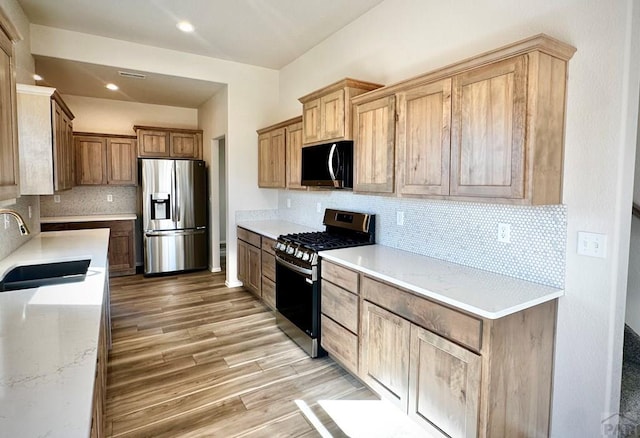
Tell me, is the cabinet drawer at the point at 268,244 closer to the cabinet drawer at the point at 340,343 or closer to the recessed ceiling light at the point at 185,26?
the cabinet drawer at the point at 340,343

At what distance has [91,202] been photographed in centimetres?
598

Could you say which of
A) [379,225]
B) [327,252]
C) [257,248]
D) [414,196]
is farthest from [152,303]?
[414,196]

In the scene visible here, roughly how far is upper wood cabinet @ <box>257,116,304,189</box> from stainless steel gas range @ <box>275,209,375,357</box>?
75 centimetres

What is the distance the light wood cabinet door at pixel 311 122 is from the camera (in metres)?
3.29

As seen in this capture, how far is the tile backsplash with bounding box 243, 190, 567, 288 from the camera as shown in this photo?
193cm

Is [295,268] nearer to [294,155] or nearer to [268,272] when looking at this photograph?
[268,272]

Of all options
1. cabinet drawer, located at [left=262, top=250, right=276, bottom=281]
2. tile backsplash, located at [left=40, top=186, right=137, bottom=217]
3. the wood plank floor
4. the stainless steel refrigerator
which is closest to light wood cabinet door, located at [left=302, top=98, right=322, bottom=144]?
cabinet drawer, located at [left=262, top=250, right=276, bottom=281]

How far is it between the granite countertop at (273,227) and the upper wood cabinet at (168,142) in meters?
2.13

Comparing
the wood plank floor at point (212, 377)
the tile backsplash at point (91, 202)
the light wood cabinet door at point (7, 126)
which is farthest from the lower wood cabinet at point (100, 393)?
the tile backsplash at point (91, 202)

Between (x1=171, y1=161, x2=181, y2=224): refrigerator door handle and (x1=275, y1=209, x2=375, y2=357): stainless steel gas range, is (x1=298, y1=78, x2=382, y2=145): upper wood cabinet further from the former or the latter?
(x1=171, y1=161, x2=181, y2=224): refrigerator door handle

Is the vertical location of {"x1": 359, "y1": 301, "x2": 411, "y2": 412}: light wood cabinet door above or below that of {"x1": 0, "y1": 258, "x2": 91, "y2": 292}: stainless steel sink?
below

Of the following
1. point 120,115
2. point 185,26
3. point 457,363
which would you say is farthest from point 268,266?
point 120,115

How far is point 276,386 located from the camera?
262 cm

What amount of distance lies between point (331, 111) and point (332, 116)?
0.16 ft
